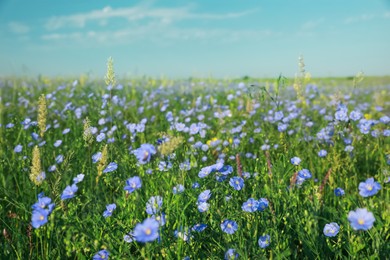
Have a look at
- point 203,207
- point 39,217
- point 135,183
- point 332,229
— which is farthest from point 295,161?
point 39,217

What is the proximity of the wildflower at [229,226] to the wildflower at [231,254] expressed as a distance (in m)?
0.09

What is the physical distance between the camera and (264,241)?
183 cm

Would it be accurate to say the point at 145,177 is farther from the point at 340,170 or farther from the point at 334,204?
the point at 340,170

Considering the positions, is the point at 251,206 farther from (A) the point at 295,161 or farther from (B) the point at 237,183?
(A) the point at 295,161

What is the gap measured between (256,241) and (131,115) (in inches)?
168

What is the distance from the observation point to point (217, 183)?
7.32ft

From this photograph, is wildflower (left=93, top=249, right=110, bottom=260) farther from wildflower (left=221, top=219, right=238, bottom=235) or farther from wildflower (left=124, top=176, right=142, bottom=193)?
wildflower (left=221, top=219, right=238, bottom=235)

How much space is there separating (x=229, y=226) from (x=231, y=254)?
0.16 m

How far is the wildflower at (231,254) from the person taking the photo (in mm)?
1691

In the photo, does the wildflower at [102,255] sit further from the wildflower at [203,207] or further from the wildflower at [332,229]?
the wildflower at [332,229]

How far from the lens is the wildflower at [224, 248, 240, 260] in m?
1.69

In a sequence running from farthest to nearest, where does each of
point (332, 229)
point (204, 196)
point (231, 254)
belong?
point (204, 196) → point (332, 229) → point (231, 254)

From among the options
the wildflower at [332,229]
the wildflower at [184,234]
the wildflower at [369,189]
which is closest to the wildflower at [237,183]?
the wildflower at [184,234]

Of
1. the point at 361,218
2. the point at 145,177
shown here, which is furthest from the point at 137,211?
the point at 361,218
